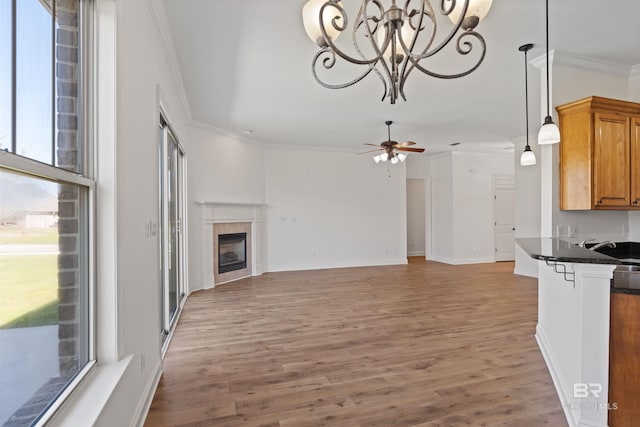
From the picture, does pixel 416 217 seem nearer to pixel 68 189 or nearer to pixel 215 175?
pixel 215 175

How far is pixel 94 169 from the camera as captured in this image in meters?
1.57

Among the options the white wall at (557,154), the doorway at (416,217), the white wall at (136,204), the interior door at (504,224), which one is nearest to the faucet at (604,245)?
the white wall at (557,154)

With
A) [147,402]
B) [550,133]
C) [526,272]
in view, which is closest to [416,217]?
[526,272]

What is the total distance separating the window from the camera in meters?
0.98

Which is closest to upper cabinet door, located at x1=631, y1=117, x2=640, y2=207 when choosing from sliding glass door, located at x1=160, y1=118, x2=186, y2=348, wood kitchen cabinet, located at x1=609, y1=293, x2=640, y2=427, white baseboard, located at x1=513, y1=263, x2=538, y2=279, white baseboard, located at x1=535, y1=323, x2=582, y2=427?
white baseboard, located at x1=535, y1=323, x2=582, y2=427

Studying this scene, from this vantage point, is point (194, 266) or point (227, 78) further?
point (194, 266)

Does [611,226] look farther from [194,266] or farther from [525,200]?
[194,266]

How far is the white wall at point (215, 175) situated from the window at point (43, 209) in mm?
3834

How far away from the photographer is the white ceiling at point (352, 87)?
2571 millimetres

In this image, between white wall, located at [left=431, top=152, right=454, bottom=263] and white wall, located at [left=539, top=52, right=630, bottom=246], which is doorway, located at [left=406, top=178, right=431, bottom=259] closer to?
white wall, located at [left=431, top=152, right=454, bottom=263]

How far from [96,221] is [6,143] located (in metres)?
0.67

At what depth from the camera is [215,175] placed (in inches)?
234

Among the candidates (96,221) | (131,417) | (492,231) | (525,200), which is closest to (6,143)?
(96,221)

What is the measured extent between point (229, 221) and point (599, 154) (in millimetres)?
5291
